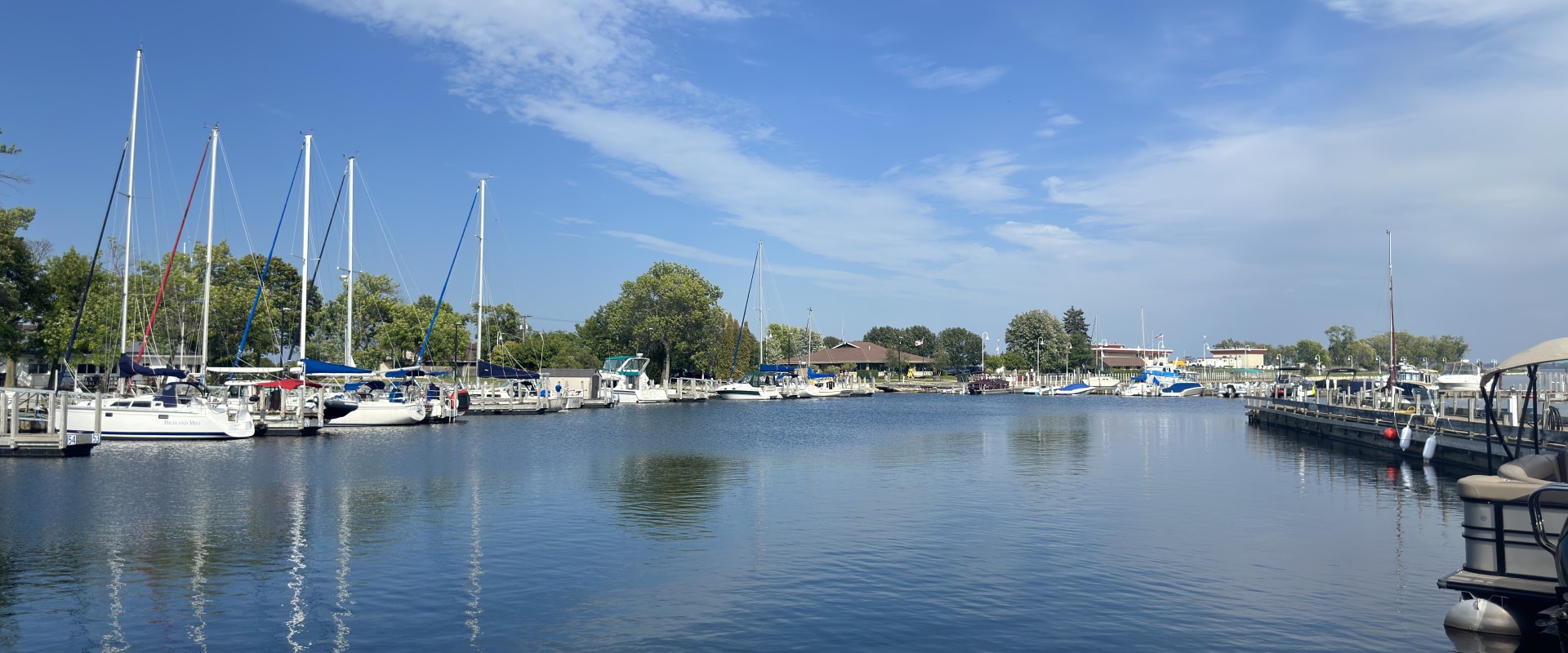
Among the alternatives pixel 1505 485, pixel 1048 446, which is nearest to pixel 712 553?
Answer: pixel 1505 485

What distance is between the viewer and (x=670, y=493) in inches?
1149

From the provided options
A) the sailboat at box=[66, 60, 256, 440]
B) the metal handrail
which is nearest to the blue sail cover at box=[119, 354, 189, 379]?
the sailboat at box=[66, 60, 256, 440]

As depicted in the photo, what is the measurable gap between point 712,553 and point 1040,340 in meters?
166

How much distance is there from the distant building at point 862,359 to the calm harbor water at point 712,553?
14137cm

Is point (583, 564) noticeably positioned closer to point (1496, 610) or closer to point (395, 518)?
point (395, 518)

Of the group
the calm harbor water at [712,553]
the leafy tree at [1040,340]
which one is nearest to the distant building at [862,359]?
the leafy tree at [1040,340]

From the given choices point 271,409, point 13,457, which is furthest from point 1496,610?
point 271,409

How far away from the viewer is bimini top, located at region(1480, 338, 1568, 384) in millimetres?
13883

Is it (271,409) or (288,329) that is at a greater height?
(288,329)

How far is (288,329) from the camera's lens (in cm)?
8988

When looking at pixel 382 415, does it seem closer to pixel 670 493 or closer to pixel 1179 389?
pixel 670 493

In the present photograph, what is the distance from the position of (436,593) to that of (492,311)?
11082cm

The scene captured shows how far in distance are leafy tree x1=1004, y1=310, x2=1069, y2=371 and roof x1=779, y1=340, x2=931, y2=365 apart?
18661 millimetres

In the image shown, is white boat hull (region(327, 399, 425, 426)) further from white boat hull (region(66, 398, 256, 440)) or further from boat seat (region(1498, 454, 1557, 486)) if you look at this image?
boat seat (region(1498, 454, 1557, 486))
